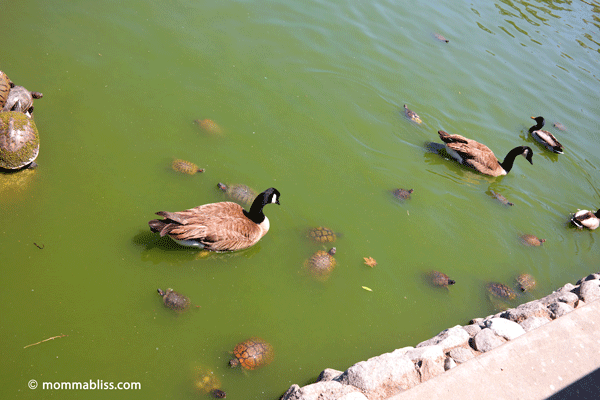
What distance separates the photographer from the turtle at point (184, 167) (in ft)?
26.8

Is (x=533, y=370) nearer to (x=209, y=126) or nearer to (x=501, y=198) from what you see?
(x=501, y=198)

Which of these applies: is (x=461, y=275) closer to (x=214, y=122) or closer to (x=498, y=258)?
(x=498, y=258)

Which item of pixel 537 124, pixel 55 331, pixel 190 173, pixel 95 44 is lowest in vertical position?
pixel 55 331

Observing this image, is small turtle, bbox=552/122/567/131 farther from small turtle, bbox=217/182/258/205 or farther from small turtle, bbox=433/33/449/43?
small turtle, bbox=217/182/258/205

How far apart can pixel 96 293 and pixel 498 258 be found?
847 cm

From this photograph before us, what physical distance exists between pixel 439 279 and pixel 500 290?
4.76ft

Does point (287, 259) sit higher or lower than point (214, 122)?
lower

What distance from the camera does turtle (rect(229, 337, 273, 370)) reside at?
5742 mm

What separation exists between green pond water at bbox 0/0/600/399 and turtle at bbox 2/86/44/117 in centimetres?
36

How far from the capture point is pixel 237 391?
5574mm

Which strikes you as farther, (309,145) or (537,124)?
(537,124)

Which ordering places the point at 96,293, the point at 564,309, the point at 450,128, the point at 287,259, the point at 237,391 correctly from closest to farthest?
the point at 237,391 < the point at 96,293 < the point at 564,309 < the point at 287,259 < the point at 450,128

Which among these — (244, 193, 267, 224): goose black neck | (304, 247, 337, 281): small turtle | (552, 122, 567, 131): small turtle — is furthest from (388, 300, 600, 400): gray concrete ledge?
Answer: (552, 122, 567, 131): small turtle

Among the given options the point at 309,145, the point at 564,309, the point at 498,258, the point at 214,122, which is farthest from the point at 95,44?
the point at 564,309
